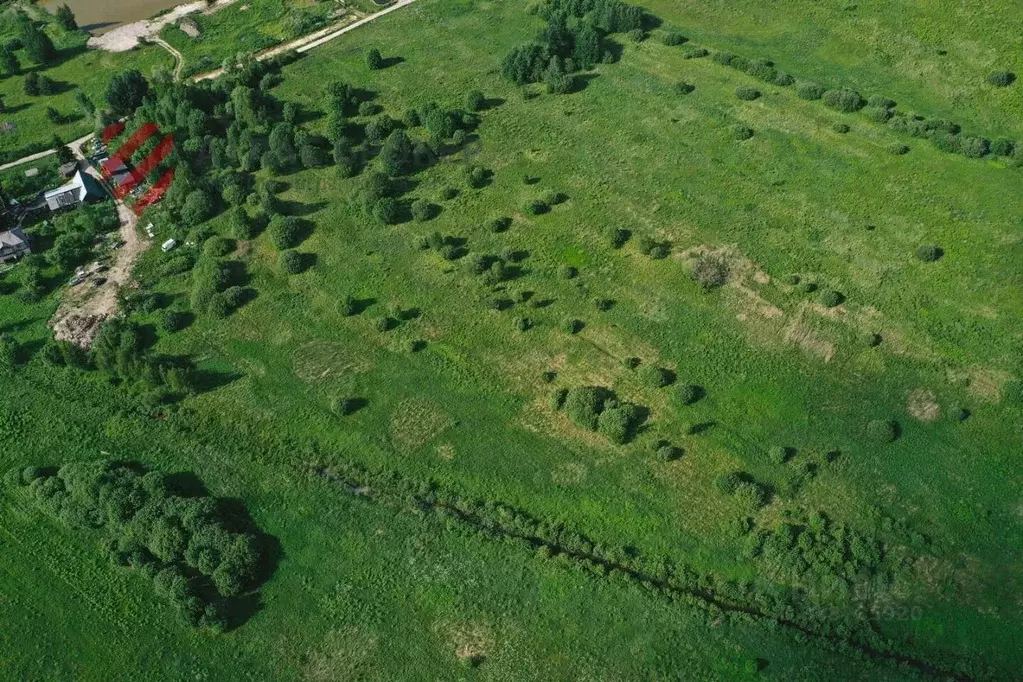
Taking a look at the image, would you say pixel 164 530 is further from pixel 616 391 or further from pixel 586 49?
pixel 586 49

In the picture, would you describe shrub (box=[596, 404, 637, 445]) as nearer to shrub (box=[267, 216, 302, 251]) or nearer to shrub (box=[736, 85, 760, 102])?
shrub (box=[267, 216, 302, 251])

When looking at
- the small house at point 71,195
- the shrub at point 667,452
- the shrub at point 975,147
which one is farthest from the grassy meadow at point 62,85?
the shrub at point 975,147

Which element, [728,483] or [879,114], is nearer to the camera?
[728,483]

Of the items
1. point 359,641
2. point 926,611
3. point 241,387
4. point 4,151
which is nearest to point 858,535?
point 926,611

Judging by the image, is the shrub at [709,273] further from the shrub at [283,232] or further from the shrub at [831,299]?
the shrub at [283,232]

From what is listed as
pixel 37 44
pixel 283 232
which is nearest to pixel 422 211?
pixel 283 232

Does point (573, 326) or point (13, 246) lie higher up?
point (13, 246)

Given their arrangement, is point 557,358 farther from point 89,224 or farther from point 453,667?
point 89,224
